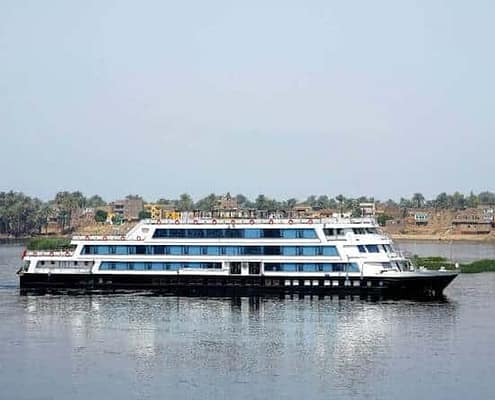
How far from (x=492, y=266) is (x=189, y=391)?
65304mm

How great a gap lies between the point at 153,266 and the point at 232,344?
2204 cm

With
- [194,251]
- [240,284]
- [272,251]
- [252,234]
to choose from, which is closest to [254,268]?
[240,284]

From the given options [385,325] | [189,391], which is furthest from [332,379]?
[385,325]

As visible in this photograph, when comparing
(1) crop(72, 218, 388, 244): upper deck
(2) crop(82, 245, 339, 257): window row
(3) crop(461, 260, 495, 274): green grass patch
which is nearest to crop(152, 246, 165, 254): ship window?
(2) crop(82, 245, 339, 257): window row

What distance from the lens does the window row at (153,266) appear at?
73.0 meters

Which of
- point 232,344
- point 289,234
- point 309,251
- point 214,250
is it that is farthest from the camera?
point 214,250

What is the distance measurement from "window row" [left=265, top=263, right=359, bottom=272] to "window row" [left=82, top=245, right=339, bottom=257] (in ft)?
2.32

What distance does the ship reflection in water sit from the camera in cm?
4409

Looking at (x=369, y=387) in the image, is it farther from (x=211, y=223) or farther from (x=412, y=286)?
(x=211, y=223)

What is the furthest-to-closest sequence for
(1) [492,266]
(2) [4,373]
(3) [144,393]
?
(1) [492,266], (2) [4,373], (3) [144,393]

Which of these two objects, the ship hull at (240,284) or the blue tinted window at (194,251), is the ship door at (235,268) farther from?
the blue tinted window at (194,251)

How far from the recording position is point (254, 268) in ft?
237

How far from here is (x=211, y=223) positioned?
73.1 m

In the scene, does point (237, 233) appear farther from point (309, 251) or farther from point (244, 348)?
point (244, 348)
